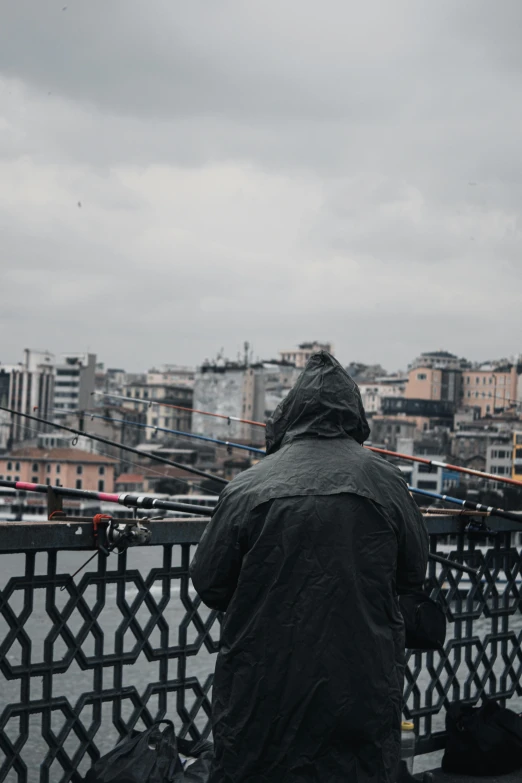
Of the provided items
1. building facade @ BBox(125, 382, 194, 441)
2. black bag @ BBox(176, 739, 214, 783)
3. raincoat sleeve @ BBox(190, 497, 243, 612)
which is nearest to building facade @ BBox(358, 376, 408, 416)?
building facade @ BBox(125, 382, 194, 441)

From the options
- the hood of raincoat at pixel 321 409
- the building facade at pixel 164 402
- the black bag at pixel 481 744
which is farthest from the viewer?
the building facade at pixel 164 402

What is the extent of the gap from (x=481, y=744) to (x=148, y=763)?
1.18 m

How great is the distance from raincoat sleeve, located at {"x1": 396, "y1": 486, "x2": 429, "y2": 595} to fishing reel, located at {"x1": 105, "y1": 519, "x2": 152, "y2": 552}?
2.44ft

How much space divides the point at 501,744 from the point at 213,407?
82939mm

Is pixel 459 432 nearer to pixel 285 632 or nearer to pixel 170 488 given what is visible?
pixel 170 488

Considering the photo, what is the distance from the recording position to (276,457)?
1.94m

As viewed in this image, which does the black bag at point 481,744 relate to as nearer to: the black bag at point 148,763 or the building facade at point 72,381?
the black bag at point 148,763

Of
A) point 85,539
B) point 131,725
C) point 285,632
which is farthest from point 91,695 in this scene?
point 285,632

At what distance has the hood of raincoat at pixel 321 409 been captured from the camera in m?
1.97

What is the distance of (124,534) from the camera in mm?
2445

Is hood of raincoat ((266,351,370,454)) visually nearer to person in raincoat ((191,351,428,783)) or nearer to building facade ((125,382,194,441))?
person in raincoat ((191,351,428,783))

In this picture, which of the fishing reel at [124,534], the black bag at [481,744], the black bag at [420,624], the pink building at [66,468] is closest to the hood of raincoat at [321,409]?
the black bag at [420,624]

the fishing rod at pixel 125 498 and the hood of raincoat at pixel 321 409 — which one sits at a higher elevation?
the hood of raincoat at pixel 321 409

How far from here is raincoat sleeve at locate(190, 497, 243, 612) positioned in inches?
73.4
